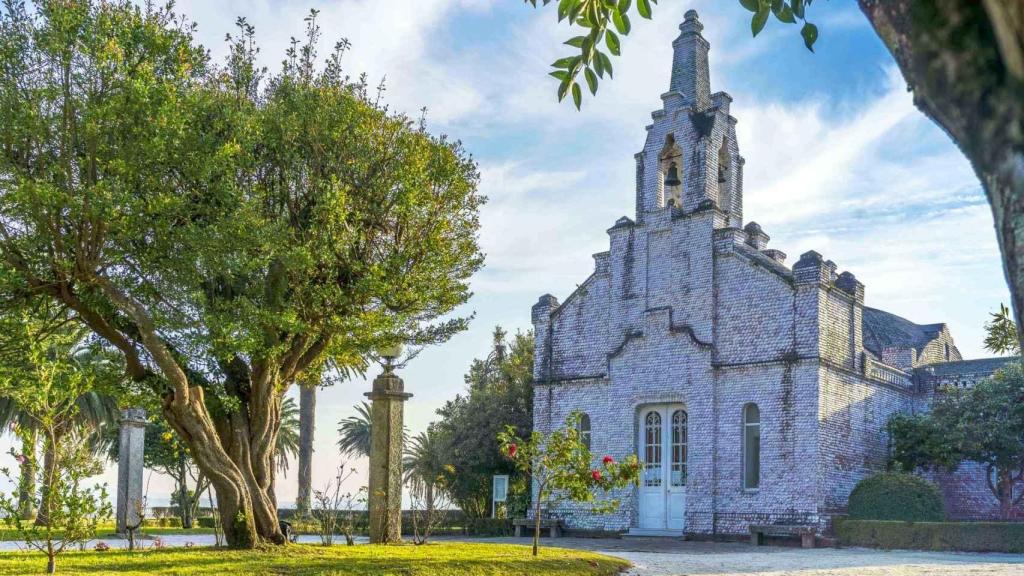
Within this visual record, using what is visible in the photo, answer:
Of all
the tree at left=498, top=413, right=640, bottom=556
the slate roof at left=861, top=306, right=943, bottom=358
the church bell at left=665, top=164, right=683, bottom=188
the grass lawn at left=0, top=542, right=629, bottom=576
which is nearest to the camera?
the grass lawn at left=0, top=542, right=629, bottom=576

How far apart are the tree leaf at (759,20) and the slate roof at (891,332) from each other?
91.1ft

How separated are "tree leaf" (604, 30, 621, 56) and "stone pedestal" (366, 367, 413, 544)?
11.8m

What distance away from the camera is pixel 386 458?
1669 centimetres

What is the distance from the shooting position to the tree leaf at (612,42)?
5.43 metres

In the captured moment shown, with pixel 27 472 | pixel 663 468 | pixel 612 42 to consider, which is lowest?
pixel 663 468

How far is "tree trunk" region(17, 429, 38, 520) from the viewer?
1130 cm

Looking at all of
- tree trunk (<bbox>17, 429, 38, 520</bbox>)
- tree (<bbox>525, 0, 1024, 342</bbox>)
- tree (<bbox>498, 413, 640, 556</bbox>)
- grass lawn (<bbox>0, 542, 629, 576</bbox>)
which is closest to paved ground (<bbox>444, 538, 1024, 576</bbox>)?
tree (<bbox>498, 413, 640, 556</bbox>)

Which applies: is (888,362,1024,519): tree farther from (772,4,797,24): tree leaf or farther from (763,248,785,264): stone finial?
(772,4,797,24): tree leaf

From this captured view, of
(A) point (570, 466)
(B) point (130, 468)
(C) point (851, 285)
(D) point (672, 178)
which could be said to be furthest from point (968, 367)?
(B) point (130, 468)

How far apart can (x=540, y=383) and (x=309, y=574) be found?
19016 millimetres

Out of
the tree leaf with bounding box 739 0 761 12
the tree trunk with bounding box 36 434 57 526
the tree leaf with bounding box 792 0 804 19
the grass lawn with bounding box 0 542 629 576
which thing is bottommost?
the grass lawn with bounding box 0 542 629 576

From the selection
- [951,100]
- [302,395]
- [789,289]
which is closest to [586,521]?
[789,289]

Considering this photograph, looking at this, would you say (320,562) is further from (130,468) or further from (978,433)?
(978,433)

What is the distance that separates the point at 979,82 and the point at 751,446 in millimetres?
24890
